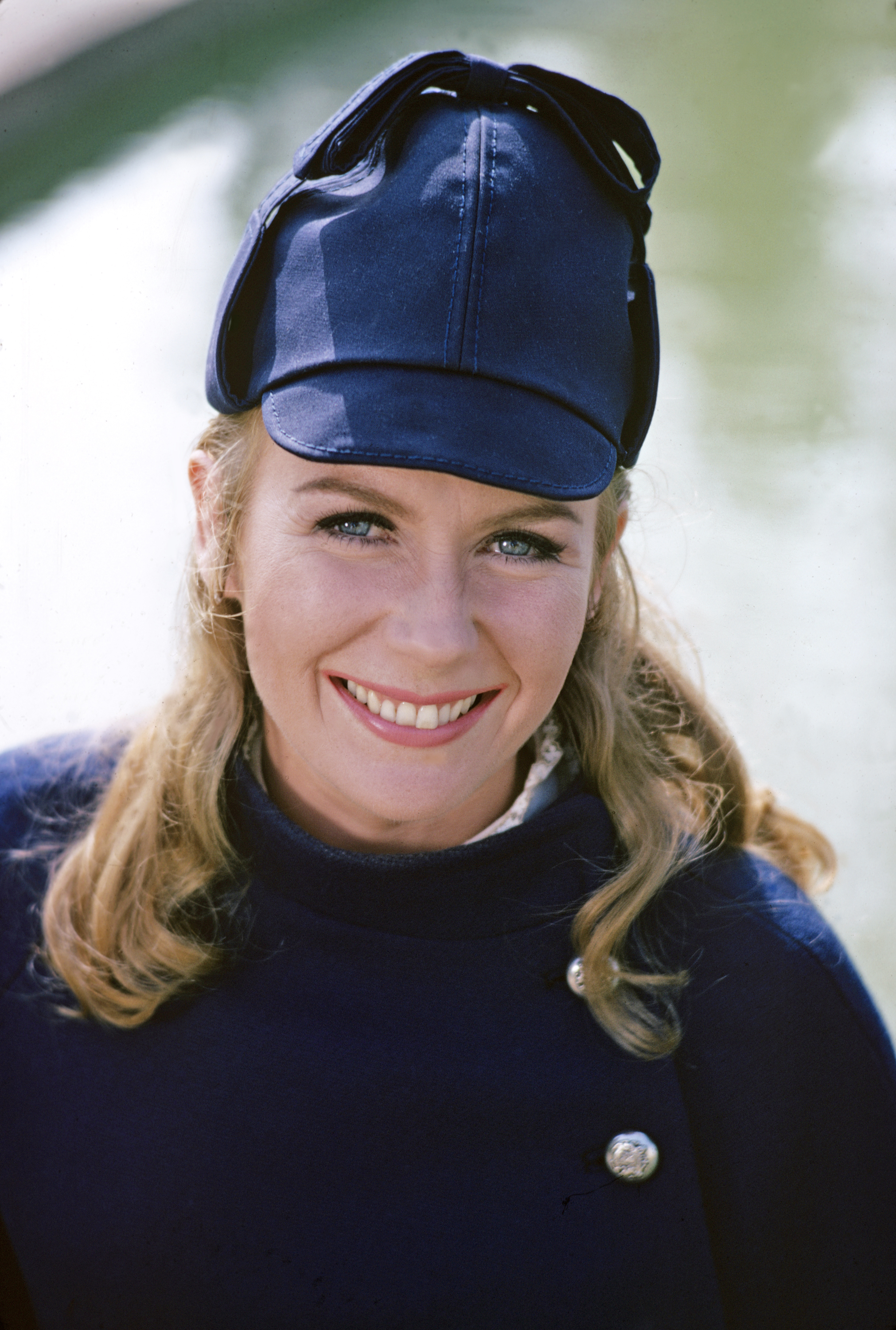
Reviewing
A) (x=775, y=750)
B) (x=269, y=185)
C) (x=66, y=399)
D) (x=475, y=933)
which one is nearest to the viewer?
(x=475, y=933)

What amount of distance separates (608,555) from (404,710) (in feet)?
1.45

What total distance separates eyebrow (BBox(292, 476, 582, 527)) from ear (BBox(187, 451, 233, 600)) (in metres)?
0.25

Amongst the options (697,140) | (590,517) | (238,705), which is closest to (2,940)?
(238,705)

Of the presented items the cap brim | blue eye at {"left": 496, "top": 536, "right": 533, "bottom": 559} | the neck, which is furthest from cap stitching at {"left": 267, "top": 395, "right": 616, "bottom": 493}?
the neck

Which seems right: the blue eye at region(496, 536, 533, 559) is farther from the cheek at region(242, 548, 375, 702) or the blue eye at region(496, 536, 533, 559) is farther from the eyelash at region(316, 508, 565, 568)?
the cheek at region(242, 548, 375, 702)

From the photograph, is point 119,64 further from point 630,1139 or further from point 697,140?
point 630,1139

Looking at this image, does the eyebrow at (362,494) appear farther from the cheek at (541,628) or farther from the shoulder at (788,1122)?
the shoulder at (788,1122)

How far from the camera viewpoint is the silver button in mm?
1510

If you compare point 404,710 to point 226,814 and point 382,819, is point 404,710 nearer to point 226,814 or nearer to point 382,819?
point 382,819

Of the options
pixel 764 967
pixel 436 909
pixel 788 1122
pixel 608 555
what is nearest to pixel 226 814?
pixel 436 909

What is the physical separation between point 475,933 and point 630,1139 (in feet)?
1.16

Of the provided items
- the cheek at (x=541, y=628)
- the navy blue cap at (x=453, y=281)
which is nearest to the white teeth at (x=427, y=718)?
the cheek at (x=541, y=628)

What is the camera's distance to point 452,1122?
4.96 feet

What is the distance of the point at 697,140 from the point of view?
2396mm
